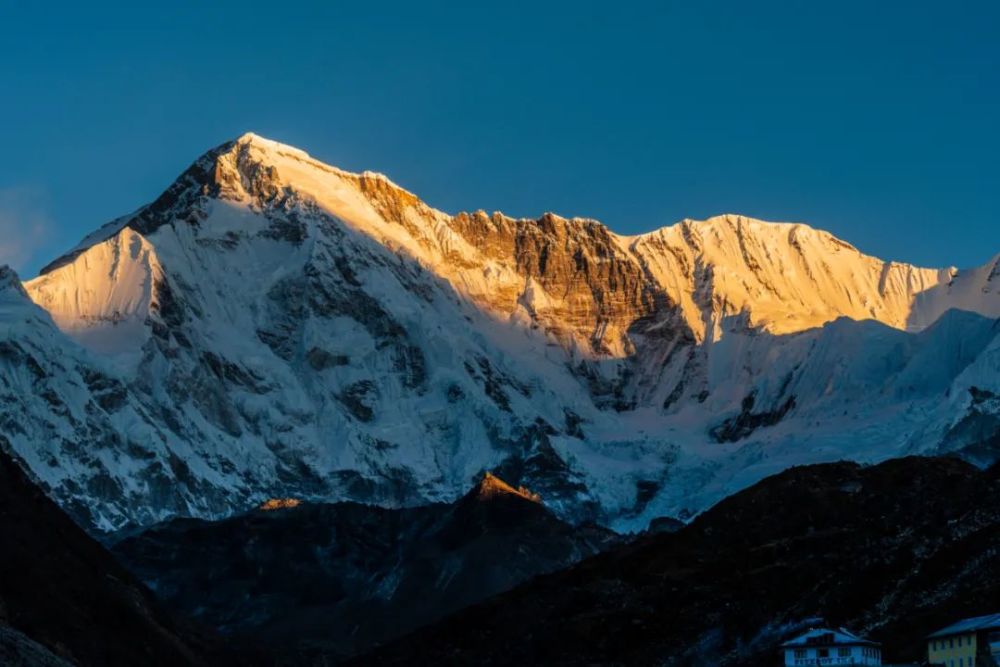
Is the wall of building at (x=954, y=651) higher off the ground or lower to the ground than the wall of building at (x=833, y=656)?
lower

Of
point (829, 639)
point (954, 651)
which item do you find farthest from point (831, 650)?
point (954, 651)

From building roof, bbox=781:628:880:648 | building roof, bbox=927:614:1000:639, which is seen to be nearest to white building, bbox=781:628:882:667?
building roof, bbox=781:628:880:648

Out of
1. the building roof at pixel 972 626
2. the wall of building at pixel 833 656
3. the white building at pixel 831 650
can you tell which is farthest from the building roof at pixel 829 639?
the building roof at pixel 972 626

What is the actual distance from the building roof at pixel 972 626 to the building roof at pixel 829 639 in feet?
14.8

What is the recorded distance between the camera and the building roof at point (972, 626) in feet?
431

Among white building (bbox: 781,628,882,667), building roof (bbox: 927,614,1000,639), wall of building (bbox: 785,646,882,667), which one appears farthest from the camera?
white building (bbox: 781,628,882,667)

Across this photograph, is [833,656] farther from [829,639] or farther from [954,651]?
[954,651]

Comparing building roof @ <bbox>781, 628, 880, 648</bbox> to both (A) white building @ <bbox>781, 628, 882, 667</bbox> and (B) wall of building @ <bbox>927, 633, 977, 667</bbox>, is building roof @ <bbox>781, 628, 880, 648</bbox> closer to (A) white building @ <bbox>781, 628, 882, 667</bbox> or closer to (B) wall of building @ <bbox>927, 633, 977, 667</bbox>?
(A) white building @ <bbox>781, 628, 882, 667</bbox>

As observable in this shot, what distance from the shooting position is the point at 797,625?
6816 inches

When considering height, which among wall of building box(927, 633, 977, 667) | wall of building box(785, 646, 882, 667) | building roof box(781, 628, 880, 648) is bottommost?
wall of building box(927, 633, 977, 667)

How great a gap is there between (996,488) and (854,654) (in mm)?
59760

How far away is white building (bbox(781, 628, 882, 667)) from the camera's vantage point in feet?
461

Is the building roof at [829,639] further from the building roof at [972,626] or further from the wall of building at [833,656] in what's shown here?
the building roof at [972,626]

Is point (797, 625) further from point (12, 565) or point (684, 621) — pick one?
point (12, 565)
